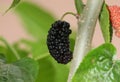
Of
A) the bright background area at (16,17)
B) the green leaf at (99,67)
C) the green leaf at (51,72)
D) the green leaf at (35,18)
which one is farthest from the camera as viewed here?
the bright background area at (16,17)

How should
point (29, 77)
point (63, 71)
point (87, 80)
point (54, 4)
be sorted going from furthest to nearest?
1. point (54, 4)
2. point (63, 71)
3. point (29, 77)
4. point (87, 80)

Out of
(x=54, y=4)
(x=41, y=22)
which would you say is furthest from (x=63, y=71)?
(x=54, y=4)

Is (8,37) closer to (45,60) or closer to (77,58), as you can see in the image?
(45,60)

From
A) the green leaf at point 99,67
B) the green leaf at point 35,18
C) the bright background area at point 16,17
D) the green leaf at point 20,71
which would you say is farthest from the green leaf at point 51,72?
the bright background area at point 16,17

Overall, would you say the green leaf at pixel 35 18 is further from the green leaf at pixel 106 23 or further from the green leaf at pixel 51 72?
the green leaf at pixel 106 23

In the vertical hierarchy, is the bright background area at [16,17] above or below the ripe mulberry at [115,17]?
below
